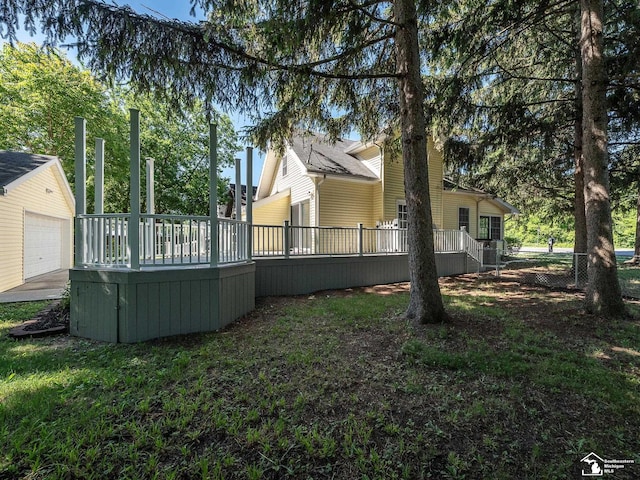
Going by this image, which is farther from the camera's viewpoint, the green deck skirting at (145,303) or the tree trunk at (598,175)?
the tree trunk at (598,175)

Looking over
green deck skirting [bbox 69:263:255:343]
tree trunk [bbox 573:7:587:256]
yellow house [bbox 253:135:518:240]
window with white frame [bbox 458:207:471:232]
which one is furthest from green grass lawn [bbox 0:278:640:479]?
window with white frame [bbox 458:207:471:232]

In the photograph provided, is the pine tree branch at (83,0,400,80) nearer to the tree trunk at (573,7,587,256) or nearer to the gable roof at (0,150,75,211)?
the tree trunk at (573,7,587,256)

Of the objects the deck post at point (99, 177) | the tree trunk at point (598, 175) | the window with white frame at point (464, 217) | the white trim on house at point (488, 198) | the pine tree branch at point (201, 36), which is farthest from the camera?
the window with white frame at point (464, 217)

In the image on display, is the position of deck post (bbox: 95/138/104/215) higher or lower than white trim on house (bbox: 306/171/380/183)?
lower

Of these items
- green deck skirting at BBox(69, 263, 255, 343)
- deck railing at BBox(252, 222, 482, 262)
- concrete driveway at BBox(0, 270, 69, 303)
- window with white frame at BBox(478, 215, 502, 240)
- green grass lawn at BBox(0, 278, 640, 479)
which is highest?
window with white frame at BBox(478, 215, 502, 240)

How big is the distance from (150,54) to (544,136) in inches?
368

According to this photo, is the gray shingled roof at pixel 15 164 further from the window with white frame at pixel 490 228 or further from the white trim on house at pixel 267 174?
the window with white frame at pixel 490 228

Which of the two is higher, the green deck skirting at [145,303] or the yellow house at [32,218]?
the yellow house at [32,218]

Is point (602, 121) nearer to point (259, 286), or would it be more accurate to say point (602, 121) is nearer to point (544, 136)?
point (544, 136)

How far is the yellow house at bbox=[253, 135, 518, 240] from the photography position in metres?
11.6

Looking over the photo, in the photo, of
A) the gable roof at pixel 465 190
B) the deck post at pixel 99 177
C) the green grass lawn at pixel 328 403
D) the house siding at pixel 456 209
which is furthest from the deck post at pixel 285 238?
the gable roof at pixel 465 190

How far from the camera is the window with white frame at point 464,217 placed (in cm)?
1546

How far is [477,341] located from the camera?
4254 mm

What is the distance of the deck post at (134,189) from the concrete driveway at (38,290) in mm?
5056
